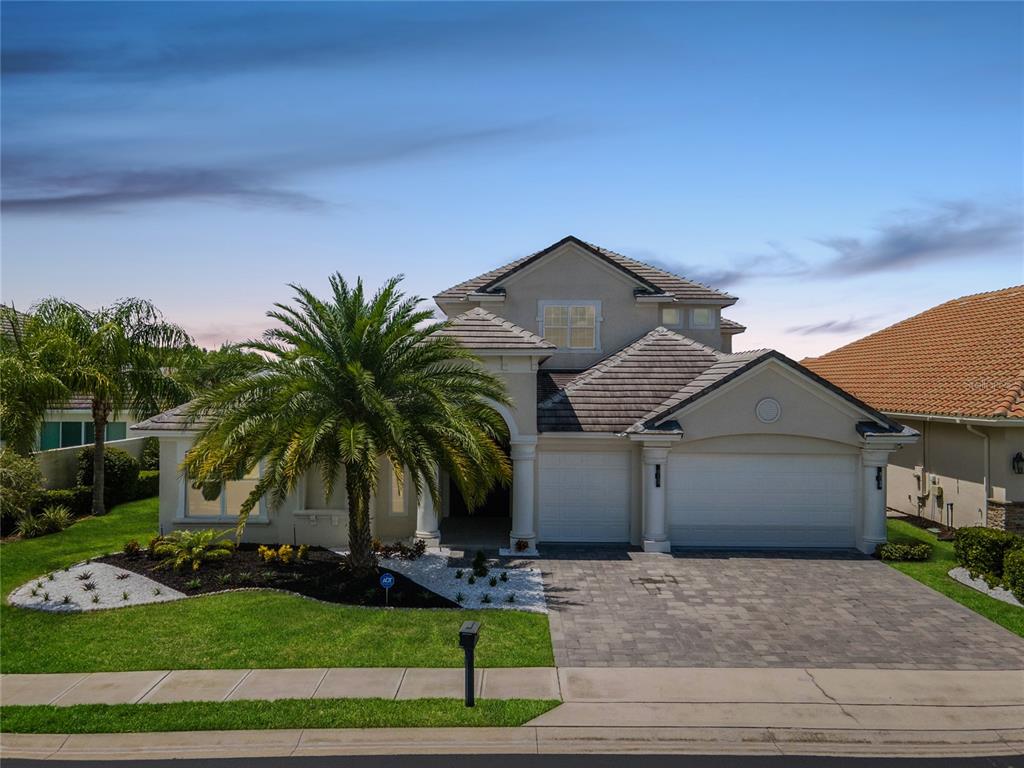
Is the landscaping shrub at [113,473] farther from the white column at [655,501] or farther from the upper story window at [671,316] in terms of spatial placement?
the upper story window at [671,316]

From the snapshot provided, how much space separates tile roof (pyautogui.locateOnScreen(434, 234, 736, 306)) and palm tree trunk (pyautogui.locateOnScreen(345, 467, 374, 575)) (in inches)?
384

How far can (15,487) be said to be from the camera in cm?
1841

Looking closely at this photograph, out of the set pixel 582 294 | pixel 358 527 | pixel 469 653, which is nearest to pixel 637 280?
pixel 582 294

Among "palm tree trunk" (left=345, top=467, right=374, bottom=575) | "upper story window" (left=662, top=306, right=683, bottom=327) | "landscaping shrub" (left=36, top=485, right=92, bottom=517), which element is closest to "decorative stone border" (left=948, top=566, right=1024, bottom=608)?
"upper story window" (left=662, top=306, right=683, bottom=327)

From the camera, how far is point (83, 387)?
2034 cm

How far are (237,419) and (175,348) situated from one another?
13643 millimetres

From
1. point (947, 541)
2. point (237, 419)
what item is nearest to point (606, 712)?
point (237, 419)

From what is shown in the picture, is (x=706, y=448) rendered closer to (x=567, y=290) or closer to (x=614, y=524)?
(x=614, y=524)

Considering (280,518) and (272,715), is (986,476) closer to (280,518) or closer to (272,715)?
(280,518)

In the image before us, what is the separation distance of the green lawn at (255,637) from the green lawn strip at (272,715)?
1.22 meters

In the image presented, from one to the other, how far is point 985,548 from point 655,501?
660 cm

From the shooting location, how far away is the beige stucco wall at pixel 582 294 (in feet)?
75.1

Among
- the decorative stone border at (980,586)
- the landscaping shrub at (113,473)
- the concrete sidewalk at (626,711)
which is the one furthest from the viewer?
the landscaping shrub at (113,473)

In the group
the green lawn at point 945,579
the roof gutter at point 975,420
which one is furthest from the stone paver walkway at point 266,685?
the roof gutter at point 975,420
